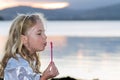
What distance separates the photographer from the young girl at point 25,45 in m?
3.74

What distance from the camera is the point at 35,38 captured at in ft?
12.6

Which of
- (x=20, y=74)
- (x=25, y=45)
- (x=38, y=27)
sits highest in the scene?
(x=38, y=27)

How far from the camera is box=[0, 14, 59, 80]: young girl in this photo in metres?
3.74

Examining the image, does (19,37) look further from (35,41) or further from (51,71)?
(51,71)

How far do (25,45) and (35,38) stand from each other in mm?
109

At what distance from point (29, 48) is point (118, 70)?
9.44 m

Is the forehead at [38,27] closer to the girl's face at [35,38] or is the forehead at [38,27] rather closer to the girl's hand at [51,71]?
the girl's face at [35,38]

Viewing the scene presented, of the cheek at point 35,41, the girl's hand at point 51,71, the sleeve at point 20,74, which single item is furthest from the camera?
the cheek at point 35,41

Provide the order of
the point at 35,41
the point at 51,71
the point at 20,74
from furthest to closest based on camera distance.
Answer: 1. the point at 35,41
2. the point at 20,74
3. the point at 51,71

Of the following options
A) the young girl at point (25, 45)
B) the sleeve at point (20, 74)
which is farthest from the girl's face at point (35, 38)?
the sleeve at point (20, 74)

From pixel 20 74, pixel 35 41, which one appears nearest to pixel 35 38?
pixel 35 41

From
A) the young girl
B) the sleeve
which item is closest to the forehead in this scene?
the young girl

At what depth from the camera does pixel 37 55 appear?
398 cm

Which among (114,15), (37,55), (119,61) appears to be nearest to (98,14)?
(114,15)
